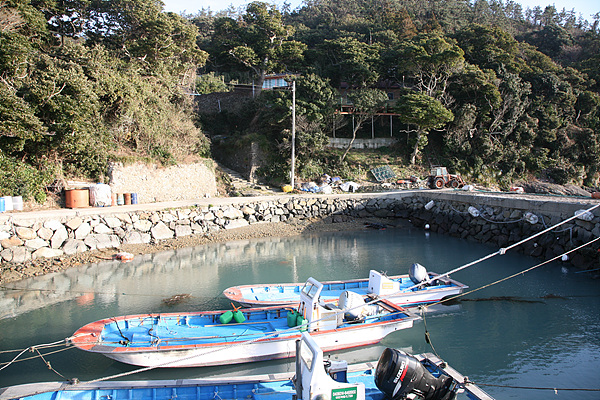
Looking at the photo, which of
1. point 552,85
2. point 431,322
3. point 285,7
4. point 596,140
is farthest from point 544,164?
point 285,7

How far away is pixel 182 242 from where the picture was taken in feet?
64.4

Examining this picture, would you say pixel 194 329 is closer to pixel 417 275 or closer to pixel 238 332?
pixel 238 332

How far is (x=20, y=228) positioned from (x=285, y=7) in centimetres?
6334

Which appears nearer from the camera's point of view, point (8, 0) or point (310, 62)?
point (8, 0)

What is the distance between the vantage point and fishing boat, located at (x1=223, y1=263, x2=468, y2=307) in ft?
37.4

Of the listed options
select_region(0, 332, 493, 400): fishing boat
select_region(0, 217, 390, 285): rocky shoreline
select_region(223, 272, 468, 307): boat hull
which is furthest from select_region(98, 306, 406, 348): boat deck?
select_region(0, 217, 390, 285): rocky shoreline

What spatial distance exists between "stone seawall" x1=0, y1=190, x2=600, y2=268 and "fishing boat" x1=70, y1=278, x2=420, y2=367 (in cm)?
946

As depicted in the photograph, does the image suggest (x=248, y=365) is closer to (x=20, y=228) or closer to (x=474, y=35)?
(x=20, y=228)

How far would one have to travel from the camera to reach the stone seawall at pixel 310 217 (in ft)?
52.7

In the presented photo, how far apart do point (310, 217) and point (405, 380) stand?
18648mm

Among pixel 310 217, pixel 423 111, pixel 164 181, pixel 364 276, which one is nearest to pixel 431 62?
pixel 423 111

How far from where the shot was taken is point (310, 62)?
3709cm

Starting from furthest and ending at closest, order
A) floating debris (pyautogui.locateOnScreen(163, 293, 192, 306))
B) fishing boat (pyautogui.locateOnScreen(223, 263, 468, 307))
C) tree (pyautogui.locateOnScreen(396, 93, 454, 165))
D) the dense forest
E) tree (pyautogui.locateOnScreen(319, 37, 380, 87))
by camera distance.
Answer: tree (pyautogui.locateOnScreen(319, 37, 380, 87)) < tree (pyautogui.locateOnScreen(396, 93, 454, 165)) < the dense forest < floating debris (pyautogui.locateOnScreen(163, 293, 192, 306)) < fishing boat (pyautogui.locateOnScreen(223, 263, 468, 307))

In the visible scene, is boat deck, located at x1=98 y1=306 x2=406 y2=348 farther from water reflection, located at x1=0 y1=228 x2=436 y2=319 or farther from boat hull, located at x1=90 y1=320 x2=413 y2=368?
water reflection, located at x1=0 y1=228 x2=436 y2=319
